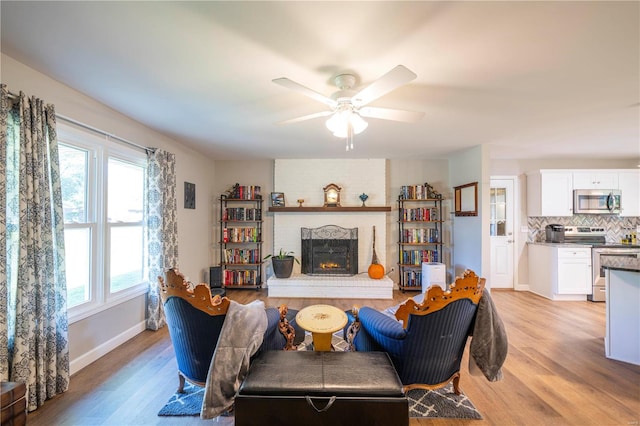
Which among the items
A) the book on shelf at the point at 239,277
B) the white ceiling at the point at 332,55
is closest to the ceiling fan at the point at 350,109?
the white ceiling at the point at 332,55

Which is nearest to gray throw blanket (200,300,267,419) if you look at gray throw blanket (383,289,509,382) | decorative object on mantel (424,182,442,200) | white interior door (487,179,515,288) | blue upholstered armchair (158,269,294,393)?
blue upholstered armchair (158,269,294,393)

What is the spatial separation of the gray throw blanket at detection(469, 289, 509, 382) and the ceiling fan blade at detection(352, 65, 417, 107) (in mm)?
1572

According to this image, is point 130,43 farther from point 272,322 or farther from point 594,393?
point 594,393

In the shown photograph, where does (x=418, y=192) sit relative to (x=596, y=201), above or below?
above

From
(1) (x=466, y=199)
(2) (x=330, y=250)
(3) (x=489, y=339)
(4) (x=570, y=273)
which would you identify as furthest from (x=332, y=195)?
(4) (x=570, y=273)

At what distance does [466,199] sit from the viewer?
4492 mm

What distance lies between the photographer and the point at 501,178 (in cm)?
507

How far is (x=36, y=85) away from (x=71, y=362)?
89.0 inches

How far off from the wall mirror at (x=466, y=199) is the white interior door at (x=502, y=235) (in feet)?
2.48

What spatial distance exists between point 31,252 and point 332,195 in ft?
12.9

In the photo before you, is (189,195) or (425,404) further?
(189,195)

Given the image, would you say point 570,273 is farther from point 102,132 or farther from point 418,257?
point 102,132

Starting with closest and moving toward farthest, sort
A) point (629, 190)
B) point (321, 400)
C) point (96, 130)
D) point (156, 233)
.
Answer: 1. point (321, 400)
2. point (96, 130)
3. point (156, 233)
4. point (629, 190)

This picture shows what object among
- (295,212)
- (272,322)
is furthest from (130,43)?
(295,212)
